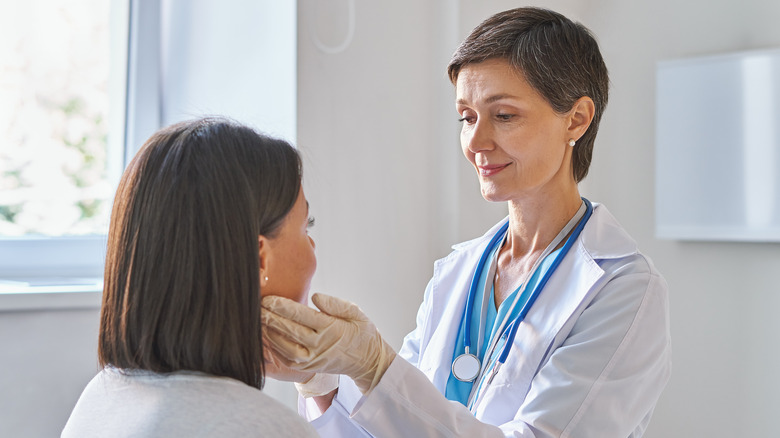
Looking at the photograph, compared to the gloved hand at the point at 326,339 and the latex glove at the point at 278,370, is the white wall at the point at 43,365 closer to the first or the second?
the latex glove at the point at 278,370

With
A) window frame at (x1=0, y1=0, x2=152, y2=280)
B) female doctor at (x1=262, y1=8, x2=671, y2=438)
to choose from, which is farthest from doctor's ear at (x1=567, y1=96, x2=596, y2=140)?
window frame at (x1=0, y1=0, x2=152, y2=280)

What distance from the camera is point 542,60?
50.7 inches

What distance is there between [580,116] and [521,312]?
1.28ft

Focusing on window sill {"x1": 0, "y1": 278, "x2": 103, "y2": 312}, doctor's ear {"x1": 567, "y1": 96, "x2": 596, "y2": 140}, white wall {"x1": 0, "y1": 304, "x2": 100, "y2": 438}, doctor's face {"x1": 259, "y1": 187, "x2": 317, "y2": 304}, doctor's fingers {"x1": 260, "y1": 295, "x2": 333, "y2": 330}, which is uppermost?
doctor's ear {"x1": 567, "y1": 96, "x2": 596, "y2": 140}

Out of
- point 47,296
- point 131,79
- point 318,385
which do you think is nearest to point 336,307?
point 318,385

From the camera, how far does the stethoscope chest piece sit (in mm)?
1306

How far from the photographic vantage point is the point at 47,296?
163cm

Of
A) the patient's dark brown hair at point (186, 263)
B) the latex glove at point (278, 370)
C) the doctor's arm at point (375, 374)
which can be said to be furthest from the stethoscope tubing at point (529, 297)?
the patient's dark brown hair at point (186, 263)

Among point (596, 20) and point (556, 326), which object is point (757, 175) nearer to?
point (596, 20)

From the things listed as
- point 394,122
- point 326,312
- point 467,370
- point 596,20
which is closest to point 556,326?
point 467,370

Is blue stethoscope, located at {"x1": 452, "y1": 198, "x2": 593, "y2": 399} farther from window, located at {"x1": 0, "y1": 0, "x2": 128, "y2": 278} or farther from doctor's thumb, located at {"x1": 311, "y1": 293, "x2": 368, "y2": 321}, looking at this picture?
window, located at {"x1": 0, "y1": 0, "x2": 128, "y2": 278}

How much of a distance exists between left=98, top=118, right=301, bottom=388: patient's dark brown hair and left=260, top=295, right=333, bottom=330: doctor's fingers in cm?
8

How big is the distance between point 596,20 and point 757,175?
72cm

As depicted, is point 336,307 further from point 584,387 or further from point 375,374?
point 584,387
